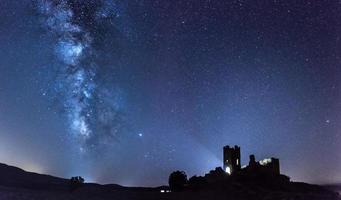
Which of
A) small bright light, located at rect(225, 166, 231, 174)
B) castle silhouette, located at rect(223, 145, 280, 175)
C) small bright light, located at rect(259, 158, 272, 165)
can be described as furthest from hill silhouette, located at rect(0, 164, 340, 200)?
small bright light, located at rect(225, 166, 231, 174)

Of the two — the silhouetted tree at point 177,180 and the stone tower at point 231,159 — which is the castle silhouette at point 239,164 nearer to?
the stone tower at point 231,159

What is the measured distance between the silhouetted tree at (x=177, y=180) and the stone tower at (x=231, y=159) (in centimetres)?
1598

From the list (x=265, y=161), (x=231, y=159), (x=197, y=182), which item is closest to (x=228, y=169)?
→ (x=231, y=159)

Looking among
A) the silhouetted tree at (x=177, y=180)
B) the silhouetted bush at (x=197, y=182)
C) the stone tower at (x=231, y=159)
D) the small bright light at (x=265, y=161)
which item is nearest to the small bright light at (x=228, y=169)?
the stone tower at (x=231, y=159)

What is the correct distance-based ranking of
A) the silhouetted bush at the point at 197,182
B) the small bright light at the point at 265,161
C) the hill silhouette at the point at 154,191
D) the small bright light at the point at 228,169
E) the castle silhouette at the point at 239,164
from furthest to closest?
the small bright light at the point at 228,169
the small bright light at the point at 265,161
the castle silhouette at the point at 239,164
the silhouetted bush at the point at 197,182
the hill silhouette at the point at 154,191

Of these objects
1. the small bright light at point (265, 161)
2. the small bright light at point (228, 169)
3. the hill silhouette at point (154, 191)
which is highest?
the small bright light at point (265, 161)

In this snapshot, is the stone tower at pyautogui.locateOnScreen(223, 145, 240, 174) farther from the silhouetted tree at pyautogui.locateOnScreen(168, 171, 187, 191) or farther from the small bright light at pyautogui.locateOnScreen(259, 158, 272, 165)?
the silhouetted tree at pyautogui.locateOnScreen(168, 171, 187, 191)

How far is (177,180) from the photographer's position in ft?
286

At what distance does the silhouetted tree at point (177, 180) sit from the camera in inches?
3391

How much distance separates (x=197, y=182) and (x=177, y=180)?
4.84 m

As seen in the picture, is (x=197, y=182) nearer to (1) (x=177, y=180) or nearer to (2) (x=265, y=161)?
(1) (x=177, y=180)

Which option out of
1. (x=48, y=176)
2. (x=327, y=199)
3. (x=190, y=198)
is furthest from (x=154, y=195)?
(x=48, y=176)

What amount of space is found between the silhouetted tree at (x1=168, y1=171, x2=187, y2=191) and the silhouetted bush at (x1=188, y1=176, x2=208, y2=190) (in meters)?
1.69

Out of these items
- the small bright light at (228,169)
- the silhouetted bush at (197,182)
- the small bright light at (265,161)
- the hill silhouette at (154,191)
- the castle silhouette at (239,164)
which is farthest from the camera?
the small bright light at (228,169)
